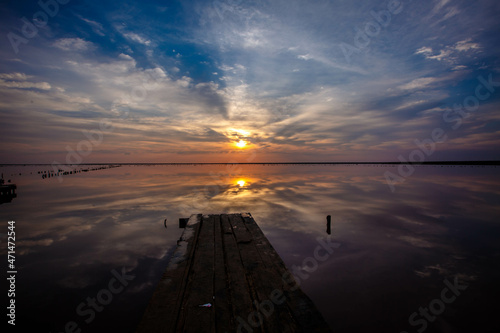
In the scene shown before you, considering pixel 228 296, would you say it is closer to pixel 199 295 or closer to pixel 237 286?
pixel 237 286

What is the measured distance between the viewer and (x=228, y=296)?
498 centimetres

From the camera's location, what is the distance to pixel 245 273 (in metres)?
6.07

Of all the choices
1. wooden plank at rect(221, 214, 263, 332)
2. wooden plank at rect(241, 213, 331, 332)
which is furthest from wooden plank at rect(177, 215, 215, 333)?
wooden plank at rect(241, 213, 331, 332)

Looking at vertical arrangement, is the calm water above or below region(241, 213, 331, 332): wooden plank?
below

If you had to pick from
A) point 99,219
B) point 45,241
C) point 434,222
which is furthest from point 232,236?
point 434,222

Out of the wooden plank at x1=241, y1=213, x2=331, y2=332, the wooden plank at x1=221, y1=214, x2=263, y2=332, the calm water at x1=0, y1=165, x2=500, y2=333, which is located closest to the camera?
the wooden plank at x1=241, y1=213, x2=331, y2=332

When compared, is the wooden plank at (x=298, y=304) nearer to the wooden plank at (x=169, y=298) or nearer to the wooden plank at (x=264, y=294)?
the wooden plank at (x=264, y=294)

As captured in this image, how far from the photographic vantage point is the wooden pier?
4.06 metres

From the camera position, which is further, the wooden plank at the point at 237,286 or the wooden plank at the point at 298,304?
the wooden plank at the point at 237,286

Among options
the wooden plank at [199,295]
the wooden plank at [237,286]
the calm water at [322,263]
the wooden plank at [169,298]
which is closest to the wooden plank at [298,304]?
the wooden plank at [237,286]

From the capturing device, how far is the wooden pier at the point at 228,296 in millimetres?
4059

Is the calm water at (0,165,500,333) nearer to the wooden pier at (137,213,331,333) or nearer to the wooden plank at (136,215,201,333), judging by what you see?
the wooden plank at (136,215,201,333)

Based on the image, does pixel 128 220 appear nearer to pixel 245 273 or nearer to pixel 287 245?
pixel 287 245

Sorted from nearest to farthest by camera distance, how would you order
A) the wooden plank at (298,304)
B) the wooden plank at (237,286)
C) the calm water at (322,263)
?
the wooden plank at (298,304) < the wooden plank at (237,286) < the calm water at (322,263)
